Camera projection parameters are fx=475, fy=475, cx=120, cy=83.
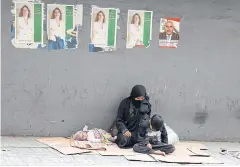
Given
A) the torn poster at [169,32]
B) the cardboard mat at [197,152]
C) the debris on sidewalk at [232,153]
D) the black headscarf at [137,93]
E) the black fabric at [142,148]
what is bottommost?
the debris on sidewalk at [232,153]

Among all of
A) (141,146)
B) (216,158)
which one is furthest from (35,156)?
(216,158)

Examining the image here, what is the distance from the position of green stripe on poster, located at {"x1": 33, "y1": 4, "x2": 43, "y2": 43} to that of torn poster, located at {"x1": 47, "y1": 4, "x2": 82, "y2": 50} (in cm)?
13

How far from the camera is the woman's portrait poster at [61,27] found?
25.2 feet

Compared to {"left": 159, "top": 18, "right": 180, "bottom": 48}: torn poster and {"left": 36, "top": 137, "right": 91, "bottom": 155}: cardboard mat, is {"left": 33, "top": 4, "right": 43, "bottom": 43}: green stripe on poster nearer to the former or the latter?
{"left": 36, "top": 137, "right": 91, "bottom": 155}: cardboard mat

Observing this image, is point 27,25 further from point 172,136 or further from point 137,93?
point 172,136

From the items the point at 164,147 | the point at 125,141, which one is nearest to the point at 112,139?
the point at 125,141

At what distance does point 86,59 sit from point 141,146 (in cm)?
173

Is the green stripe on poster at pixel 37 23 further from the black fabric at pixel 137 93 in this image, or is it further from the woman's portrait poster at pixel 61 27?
the black fabric at pixel 137 93

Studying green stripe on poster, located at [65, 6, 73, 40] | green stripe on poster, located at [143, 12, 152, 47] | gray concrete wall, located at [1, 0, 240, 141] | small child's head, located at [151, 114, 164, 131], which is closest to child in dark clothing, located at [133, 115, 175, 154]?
small child's head, located at [151, 114, 164, 131]

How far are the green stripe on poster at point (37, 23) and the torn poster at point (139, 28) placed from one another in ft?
4.77

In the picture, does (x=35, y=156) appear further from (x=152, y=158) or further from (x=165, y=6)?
(x=165, y=6)

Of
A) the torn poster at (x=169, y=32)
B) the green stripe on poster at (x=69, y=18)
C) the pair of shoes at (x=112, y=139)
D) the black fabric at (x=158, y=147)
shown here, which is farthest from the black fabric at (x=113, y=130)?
the green stripe on poster at (x=69, y=18)

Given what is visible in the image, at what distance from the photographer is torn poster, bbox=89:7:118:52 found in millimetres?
7844

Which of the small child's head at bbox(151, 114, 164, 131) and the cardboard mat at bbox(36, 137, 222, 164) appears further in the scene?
the small child's head at bbox(151, 114, 164, 131)
